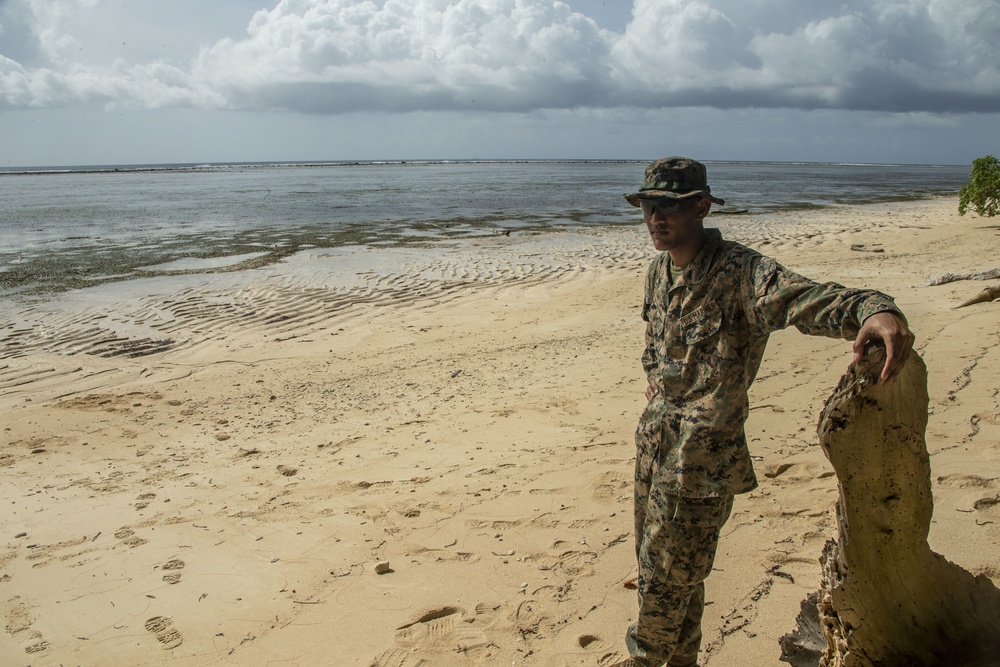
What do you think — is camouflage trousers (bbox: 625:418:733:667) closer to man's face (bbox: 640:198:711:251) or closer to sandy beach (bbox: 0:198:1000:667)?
sandy beach (bbox: 0:198:1000:667)

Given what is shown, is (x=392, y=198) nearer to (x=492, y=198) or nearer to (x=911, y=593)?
(x=492, y=198)

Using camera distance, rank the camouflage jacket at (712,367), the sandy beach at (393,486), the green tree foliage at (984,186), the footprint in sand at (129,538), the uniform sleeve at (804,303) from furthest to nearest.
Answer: the green tree foliage at (984,186) < the footprint in sand at (129,538) < the sandy beach at (393,486) < the camouflage jacket at (712,367) < the uniform sleeve at (804,303)

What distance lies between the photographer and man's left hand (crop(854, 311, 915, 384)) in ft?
5.72

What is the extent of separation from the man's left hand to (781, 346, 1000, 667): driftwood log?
14 cm

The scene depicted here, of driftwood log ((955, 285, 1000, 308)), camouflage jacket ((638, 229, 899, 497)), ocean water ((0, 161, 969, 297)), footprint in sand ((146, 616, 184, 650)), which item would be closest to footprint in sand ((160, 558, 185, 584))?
footprint in sand ((146, 616, 184, 650))

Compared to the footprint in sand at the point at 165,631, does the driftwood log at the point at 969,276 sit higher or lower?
higher

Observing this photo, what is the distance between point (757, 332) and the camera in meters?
2.28

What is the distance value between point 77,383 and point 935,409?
8.57 meters

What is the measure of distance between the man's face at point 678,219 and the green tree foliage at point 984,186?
59.7 ft

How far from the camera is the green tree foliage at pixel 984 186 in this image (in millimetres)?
16953

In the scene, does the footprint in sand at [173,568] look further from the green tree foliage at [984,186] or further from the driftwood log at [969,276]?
the green tree foliage at [984,186]

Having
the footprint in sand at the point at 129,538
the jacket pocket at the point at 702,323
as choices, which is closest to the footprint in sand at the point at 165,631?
the footprint in sand at the point at 129,538

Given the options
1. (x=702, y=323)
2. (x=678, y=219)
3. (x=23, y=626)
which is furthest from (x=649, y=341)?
(x=23, y=626)

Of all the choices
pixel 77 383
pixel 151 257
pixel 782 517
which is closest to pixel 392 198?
pixel 151 257
